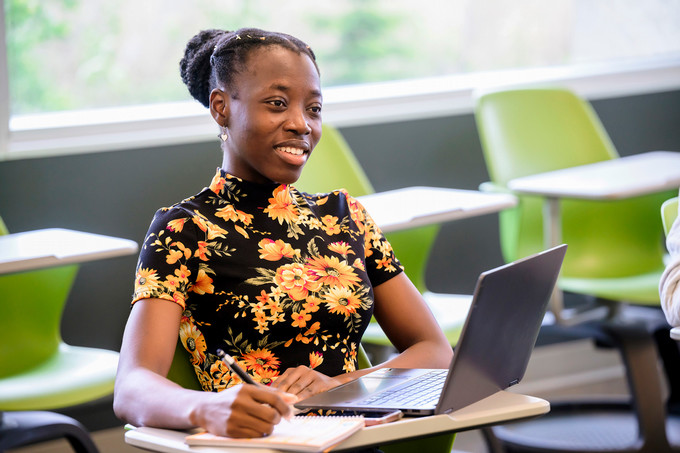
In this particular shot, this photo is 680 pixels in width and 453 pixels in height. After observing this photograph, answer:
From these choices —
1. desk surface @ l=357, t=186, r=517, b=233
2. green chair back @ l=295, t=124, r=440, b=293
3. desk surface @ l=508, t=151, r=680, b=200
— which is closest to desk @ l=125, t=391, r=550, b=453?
desk surface @ l=357, t=186, r=517, b=233

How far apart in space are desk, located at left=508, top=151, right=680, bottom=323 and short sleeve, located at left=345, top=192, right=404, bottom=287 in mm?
1218

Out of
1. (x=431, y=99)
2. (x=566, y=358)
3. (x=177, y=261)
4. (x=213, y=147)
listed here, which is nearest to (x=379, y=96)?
(x=431, y=99)

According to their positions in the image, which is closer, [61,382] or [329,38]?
[61,382]

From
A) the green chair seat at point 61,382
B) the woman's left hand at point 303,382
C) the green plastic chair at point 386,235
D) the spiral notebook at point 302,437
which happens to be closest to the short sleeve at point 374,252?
the woman's left hand at point 303,382

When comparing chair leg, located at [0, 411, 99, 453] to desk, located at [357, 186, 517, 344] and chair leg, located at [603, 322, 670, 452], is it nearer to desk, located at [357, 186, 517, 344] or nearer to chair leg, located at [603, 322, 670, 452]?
desk, located at [357, 186, 517, 344]

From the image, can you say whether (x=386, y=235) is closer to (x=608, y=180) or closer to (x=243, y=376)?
(x=608, y=180)

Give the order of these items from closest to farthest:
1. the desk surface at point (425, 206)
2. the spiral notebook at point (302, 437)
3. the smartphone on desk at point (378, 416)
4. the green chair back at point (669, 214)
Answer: the spiral notebook at point (302, 437), the smartphone on desk at point (378, 416), the green chair back at point (669, 214), the desk surface at point (425, 206)

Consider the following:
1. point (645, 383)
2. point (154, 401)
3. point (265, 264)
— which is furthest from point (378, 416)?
point (645, 383)

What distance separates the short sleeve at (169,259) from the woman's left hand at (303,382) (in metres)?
0.19

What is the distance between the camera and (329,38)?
389 centimetres

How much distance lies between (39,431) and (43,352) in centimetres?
27

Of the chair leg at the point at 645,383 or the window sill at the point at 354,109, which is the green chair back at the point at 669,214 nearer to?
the chair leg at the point at 645,383

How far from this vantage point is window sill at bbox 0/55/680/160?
321cm

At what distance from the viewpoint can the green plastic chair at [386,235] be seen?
2809mm
